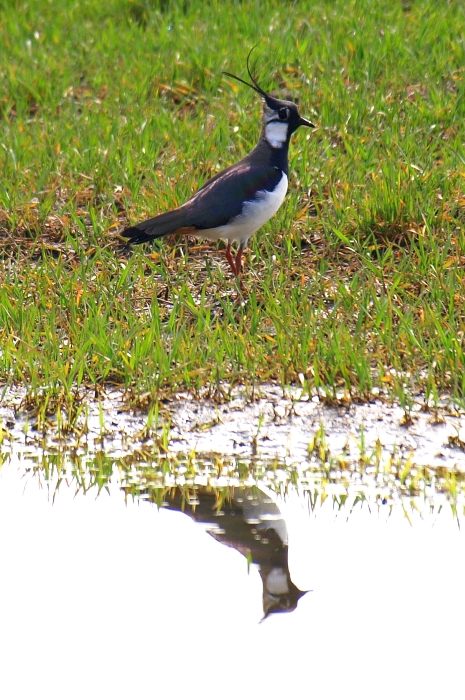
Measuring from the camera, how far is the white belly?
659 cm

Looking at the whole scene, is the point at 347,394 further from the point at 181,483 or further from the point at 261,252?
the point at 261,252

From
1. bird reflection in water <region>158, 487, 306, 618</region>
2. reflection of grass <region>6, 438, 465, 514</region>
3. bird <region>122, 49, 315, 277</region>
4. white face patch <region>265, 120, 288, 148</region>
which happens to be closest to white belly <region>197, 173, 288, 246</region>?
bird <region>122, 49, 315, 277</region>

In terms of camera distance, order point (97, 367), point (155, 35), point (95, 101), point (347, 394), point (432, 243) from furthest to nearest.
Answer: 1. point (155, 35)
2. point (95, 101)
3. point (432, 243)
4. point (97, 367)
5. point (347, 394)

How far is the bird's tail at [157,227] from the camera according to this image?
21.2 feet

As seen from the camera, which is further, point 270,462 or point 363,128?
point 363,128

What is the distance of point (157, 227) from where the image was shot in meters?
6.48

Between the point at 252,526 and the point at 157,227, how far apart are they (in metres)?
2.41

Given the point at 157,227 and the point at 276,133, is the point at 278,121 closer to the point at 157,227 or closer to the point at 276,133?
the point at 276,133

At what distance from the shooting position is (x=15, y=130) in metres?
8.43

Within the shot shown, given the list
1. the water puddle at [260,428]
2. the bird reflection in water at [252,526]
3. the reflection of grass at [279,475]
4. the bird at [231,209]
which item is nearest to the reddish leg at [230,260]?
the bird at [231,209]

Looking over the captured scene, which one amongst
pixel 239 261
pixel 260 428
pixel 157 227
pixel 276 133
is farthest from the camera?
pixel 276 133

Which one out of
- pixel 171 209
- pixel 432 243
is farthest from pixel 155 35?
pixel 432 243

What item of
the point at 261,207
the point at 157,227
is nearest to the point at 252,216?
the point at 261,207

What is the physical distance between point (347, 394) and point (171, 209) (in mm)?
2164
